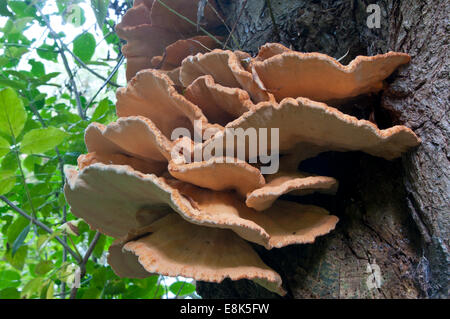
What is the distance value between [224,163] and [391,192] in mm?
689

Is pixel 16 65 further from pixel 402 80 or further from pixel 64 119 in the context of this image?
pixel 402 80

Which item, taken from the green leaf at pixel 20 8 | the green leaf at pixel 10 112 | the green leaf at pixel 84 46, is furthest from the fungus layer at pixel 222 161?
the green leaf at pixel 20 8

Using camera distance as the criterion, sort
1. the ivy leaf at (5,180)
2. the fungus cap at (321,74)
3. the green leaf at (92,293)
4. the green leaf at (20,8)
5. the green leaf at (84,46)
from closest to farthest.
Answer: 1. the fungus cap at (321,74)
2. the ivy leaf at (5,180)
3. the green leaf at (92,293)
4. the green leaf at (84,46)
5. the green leaf at (20,8)

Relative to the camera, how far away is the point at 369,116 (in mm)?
1473

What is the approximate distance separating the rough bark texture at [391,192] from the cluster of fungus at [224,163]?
9 cm

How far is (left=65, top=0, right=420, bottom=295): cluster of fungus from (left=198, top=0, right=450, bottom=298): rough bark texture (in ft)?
0.28

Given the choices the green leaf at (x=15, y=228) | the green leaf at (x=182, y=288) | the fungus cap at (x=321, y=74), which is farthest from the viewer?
the green leaf at (x=182, y=288)

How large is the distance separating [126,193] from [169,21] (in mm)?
1301

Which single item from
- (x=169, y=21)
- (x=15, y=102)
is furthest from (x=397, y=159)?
(x=15, y=102)

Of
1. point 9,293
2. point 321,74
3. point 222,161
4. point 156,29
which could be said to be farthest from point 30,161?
point 321,74

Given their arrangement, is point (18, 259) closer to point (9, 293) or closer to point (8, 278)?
point (9, 293)

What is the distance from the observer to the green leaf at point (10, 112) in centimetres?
173

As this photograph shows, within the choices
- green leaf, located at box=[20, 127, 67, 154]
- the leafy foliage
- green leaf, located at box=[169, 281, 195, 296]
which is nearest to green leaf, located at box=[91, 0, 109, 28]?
the leafy foliage

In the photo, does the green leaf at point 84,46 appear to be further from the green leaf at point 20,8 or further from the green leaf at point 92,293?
the green leaf at point 92,293
